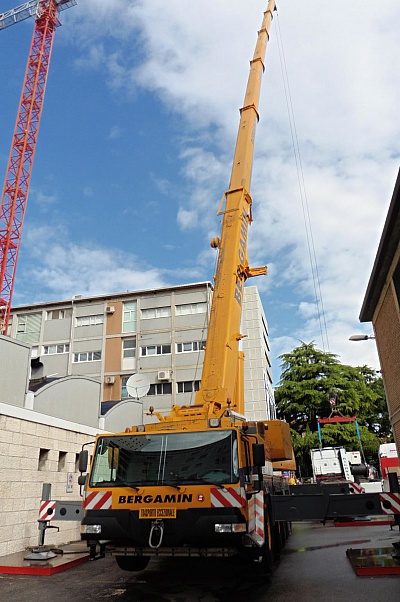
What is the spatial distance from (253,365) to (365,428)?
761 inches

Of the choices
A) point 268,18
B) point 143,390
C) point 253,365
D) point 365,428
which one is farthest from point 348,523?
point 253,365

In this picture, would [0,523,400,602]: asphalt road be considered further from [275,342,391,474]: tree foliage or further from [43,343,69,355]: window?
[43,343,69,355]: window

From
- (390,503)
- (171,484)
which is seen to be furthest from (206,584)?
(390,503)

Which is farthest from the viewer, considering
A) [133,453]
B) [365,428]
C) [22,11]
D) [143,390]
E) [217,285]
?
[22,11]

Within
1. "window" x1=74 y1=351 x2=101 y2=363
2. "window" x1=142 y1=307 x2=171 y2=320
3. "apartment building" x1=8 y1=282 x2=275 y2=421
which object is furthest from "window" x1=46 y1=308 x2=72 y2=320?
"window" x1=142 y1=307 x2=171 y2=320

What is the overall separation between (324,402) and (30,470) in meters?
31.4

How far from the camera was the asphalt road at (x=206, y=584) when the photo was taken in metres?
Result: 6.75

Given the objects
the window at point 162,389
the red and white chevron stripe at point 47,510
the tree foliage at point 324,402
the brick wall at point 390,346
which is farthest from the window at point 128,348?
the red and white chevron stripe at point 47,510

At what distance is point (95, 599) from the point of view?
22.6ft

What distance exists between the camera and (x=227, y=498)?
263 inches

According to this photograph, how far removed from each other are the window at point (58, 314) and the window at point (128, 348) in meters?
6.51

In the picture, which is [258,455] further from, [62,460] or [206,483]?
[62,460]

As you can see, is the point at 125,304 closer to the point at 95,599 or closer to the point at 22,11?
the point at 22,11

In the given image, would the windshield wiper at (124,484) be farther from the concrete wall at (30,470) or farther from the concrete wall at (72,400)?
the concrete wall at (72,400)
